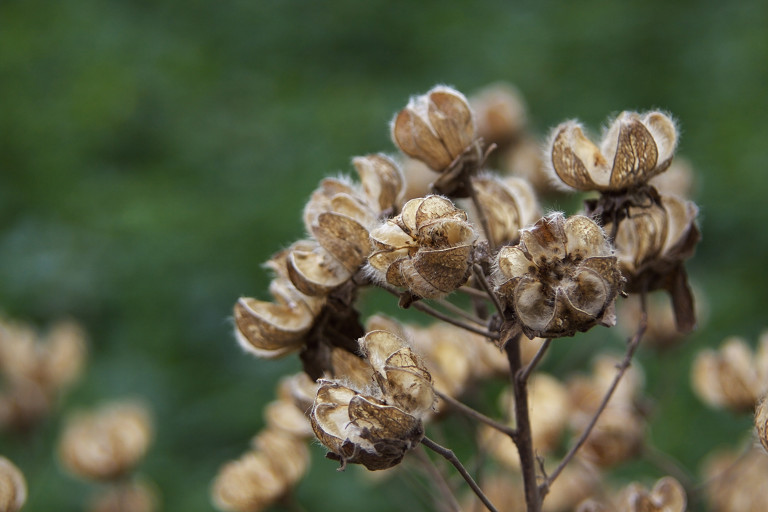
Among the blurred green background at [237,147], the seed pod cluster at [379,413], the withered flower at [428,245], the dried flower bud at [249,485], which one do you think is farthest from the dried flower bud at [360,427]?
the blurred green background at [237,147]

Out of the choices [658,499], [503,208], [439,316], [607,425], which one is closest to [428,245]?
[439,316]

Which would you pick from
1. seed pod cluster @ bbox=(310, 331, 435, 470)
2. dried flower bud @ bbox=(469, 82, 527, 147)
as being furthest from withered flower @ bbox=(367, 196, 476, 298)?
dried flower bud @ bbox=(469, 82, 527, 147)

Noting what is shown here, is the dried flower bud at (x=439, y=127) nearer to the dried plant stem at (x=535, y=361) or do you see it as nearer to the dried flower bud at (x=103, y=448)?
the dried plant stem at (x=535, y=361)

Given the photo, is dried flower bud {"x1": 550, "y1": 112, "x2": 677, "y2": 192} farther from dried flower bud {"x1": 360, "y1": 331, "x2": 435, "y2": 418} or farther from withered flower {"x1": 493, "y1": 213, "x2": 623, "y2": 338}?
dried flower bud {"x1": 360, "y1": 331, "x2": 435, "y2": 418}

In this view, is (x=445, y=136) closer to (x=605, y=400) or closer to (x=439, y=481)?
(x=605, y=400)

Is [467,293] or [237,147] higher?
[467,293]

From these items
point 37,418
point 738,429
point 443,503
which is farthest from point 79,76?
point 443,503
